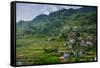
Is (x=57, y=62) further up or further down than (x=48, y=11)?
further down

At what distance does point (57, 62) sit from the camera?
109 inches

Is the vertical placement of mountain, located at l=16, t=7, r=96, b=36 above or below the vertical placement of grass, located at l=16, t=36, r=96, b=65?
above

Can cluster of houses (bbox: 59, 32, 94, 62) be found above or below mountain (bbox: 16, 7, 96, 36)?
below

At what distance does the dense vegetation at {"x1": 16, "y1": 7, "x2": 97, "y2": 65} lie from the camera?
263cm

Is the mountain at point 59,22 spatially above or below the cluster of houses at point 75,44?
above

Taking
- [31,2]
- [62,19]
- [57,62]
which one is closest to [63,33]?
[62,19]

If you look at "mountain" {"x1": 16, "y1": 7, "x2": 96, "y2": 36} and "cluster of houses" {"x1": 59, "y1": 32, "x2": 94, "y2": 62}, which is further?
"cluster of houses" {"x1": 59, "y1": 32, "x2": 94, "y2": 62}

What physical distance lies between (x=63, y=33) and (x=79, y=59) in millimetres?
363

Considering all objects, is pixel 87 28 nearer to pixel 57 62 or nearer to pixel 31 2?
pixel 57 62

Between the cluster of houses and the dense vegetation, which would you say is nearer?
the dense vegetation

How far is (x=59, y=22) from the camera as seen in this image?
110 inches

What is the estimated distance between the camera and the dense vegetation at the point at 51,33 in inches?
104

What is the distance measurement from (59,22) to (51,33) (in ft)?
0.52
